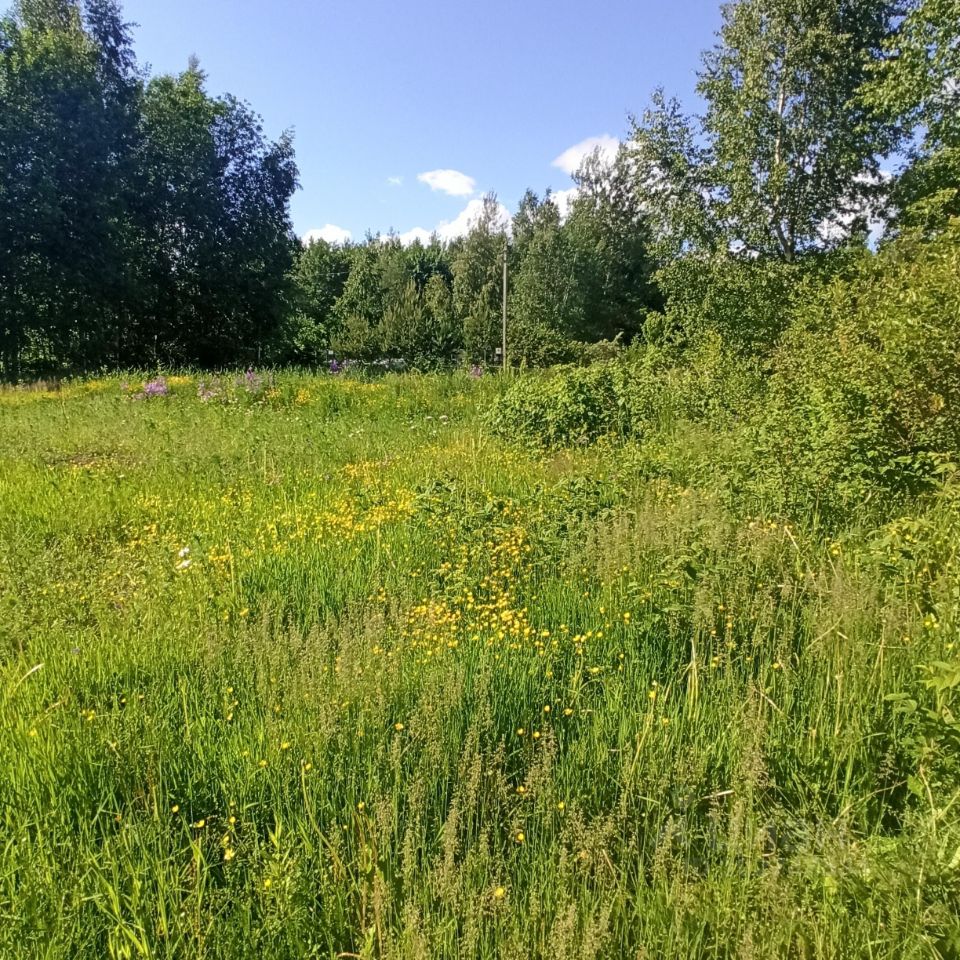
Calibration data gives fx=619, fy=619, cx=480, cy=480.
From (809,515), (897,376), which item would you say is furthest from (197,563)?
(897,376)

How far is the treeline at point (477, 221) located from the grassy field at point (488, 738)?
9.19m

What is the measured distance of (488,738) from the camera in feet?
6.98

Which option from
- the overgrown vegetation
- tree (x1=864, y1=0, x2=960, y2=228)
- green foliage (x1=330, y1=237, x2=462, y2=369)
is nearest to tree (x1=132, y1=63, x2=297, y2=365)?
green foliage (x1=330, y1=237, x2=462, y2=369)

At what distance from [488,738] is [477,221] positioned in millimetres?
38752

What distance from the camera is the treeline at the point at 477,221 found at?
1323 centimetres

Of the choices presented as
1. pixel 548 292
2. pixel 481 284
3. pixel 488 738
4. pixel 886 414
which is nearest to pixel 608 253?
pixel 548 292

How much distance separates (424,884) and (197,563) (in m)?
2.75

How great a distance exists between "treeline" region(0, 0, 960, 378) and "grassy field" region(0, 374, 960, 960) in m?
9.19

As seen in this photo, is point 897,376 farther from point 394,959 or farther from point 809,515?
point 394,959

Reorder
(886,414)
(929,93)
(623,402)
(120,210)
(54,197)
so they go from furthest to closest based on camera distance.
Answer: (120,210), (54,197), (929,93), (623,402), (886,414)

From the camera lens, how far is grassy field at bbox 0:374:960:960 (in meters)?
1.54

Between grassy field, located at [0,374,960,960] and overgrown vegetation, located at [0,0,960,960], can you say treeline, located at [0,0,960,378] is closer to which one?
overgrown vegetation, located at [0,0,960,960]

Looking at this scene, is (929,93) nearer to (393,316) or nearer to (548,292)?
(548,292)

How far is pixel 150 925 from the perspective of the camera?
1.58m
